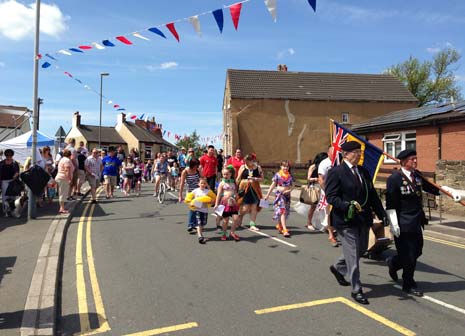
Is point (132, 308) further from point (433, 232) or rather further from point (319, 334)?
point (433, 232)

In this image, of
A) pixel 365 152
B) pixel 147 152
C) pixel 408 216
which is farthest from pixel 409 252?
pixel 147 152

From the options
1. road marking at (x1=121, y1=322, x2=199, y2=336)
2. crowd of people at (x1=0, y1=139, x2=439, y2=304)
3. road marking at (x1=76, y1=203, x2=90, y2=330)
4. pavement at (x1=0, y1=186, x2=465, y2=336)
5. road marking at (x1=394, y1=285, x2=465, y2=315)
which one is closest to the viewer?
road marking at (x1=121, y1=322, x2=199, y2=336)

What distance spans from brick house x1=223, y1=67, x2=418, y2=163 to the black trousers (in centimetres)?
2921

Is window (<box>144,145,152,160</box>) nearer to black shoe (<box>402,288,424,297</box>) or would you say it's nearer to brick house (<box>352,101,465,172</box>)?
brick house (<box>352,101,465,172</box>)

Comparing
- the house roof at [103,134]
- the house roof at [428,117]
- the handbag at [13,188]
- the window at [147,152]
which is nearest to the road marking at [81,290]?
the handbag at [13,188]

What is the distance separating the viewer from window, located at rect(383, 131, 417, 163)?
61.2 feet

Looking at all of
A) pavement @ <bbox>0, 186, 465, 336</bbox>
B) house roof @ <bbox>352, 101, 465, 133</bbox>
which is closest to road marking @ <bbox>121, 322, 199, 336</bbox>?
pavement @ <bbox>0, 186, 465, 336</bbox>

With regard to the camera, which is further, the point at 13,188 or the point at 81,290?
the point at 13,188

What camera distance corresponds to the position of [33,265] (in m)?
5.87

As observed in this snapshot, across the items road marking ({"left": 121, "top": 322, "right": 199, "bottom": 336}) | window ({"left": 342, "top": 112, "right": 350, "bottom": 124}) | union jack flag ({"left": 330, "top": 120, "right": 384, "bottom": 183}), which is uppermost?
window ({"left": 342, "top": 112, "right": 350, "bottom": 124})

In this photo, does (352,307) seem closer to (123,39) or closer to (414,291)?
(414,291)

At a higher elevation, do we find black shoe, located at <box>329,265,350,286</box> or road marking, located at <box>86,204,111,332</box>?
black shoe, located at <box>329,265,350,286</box>

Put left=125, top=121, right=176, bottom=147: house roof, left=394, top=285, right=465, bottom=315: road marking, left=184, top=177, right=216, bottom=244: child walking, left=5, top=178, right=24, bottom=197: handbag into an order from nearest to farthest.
→ left=394, top=285, right=465, bottom=315: road marking < left=184, top=177, right=216, bottom=244: child walking < left=5, top=178, right=24, bottom=197: handbag < left=125, top=121, right=176, bottom=147: house roof

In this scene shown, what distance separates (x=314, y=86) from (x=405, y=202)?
34097 mm
